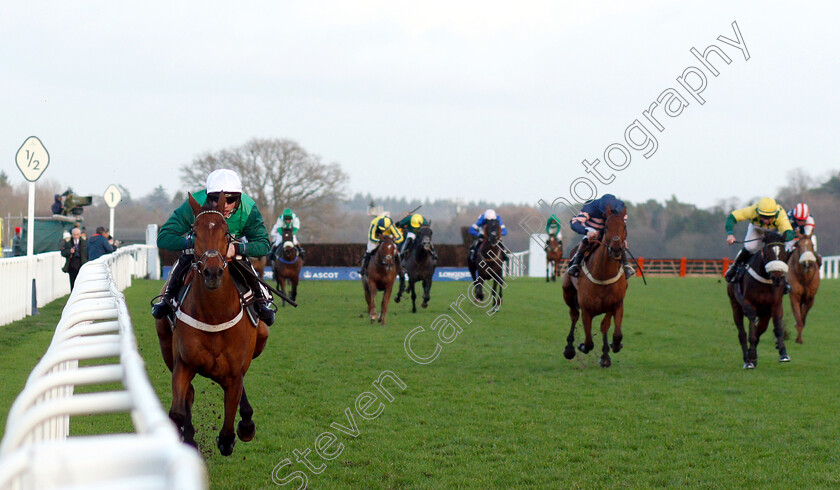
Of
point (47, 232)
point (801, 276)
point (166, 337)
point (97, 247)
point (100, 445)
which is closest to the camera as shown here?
point (100, 445)

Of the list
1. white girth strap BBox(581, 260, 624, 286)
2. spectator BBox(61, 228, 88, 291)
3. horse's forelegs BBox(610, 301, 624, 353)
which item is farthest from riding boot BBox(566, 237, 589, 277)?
spectator BBox(61, 228, 88, 291)

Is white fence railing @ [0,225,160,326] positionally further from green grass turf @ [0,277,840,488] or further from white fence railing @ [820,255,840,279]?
white fence railing @ [820,255,840,279]

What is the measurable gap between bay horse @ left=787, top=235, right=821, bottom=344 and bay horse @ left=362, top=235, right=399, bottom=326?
6073 millimetres

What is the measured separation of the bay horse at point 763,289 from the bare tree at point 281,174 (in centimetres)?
4012

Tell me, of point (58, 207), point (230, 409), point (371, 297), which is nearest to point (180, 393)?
point (230, 409)

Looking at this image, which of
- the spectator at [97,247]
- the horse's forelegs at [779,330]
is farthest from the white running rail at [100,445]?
the spectator at [97,247]

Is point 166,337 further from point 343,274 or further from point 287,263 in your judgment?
point 343,274

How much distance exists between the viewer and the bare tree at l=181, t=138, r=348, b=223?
48.8m

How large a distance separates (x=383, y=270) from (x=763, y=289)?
6.26 metres

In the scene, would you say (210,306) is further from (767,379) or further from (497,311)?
(497,311)

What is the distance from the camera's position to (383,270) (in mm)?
13961

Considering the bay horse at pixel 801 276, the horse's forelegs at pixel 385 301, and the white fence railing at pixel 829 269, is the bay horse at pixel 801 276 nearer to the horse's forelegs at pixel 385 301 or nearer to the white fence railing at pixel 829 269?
the horse's forelegs at pixel 385 301

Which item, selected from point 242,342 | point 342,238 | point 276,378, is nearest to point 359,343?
point 276,378

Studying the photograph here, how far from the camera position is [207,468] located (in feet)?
16.9
